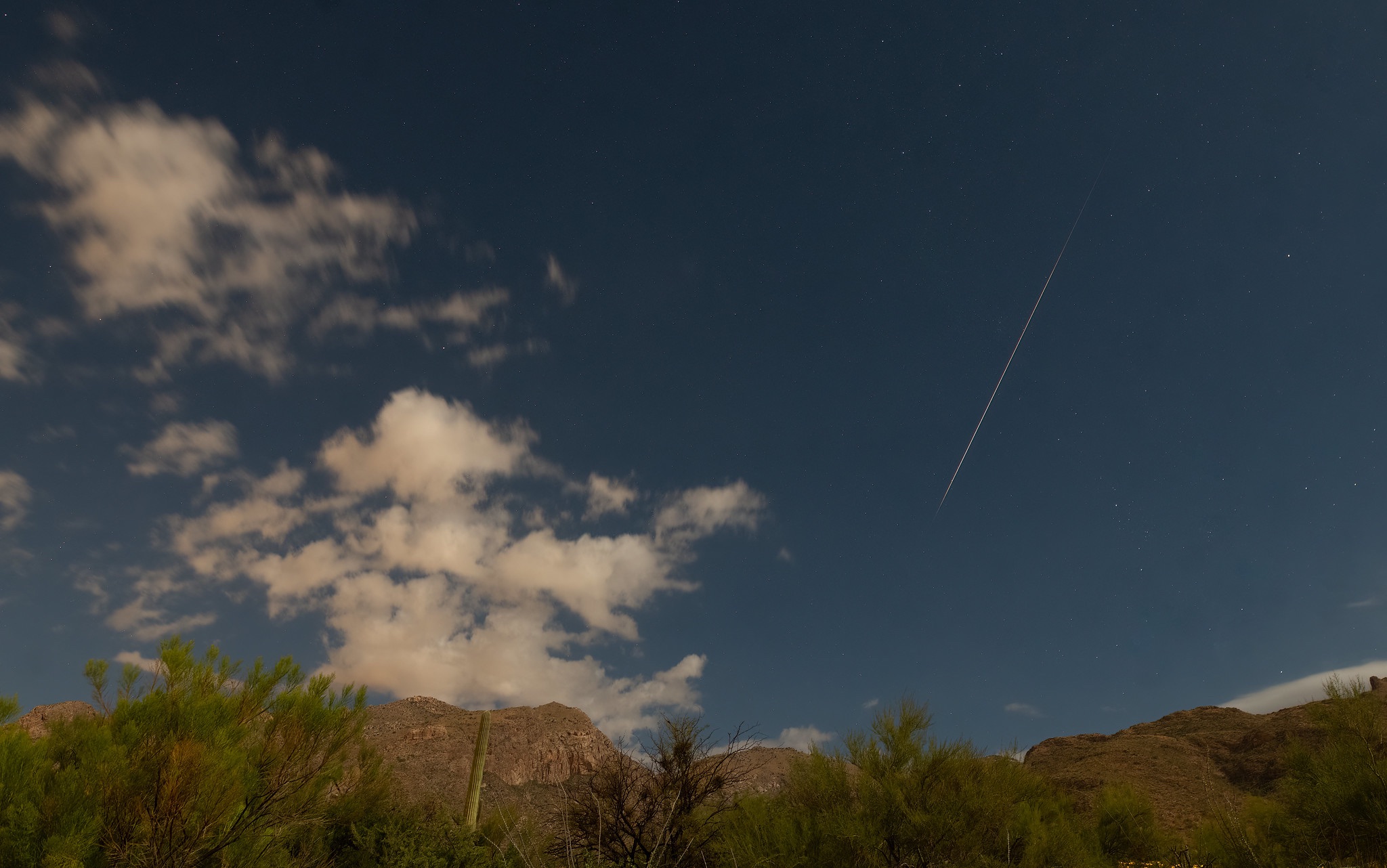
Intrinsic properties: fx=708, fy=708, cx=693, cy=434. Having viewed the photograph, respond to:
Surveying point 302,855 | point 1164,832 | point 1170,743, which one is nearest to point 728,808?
point 302,855

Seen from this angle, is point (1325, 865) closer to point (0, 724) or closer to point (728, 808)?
point (728, 808)

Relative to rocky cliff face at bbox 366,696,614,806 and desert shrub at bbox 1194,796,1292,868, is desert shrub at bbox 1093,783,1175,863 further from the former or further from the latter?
rocky cliff face at bbox 366,696,614,806

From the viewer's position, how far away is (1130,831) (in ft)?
73.9

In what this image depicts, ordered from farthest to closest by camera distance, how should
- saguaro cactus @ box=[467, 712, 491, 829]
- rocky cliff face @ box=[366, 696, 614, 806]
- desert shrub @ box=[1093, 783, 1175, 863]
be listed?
rocky cliff face @ box=[366, 696, 614, 806]
desert shrub @ box=[1093, 783, 1175, 863]
saguaro cactus @ box=[467, 712, 491, 829]

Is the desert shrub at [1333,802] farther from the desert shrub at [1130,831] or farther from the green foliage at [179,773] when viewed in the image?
the green foliage at [179,773]

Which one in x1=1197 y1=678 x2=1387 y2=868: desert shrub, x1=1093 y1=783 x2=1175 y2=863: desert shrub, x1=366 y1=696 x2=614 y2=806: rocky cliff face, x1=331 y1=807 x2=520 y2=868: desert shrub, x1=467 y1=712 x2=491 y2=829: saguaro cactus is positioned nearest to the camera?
x1=1197 y1=678 x2=1387 y2=868: desert shrub

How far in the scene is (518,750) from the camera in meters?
77.9

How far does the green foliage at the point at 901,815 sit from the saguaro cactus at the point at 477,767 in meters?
7.94

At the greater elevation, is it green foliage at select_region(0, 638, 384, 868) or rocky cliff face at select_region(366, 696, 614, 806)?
rocky cliff face at select_region(366, 696, 614, 806)

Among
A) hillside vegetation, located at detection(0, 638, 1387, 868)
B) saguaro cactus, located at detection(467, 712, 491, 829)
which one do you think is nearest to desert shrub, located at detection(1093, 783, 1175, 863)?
hillside vegetation, located at detection(0, 638, 1387, 868)

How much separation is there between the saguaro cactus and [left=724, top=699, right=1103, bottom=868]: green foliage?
7.94 metres

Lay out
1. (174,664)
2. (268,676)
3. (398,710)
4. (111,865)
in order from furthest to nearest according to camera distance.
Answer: (398,710) → (268,676) → (174,664) → (111,865)

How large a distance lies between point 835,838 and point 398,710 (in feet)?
234

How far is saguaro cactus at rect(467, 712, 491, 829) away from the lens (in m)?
19.8
